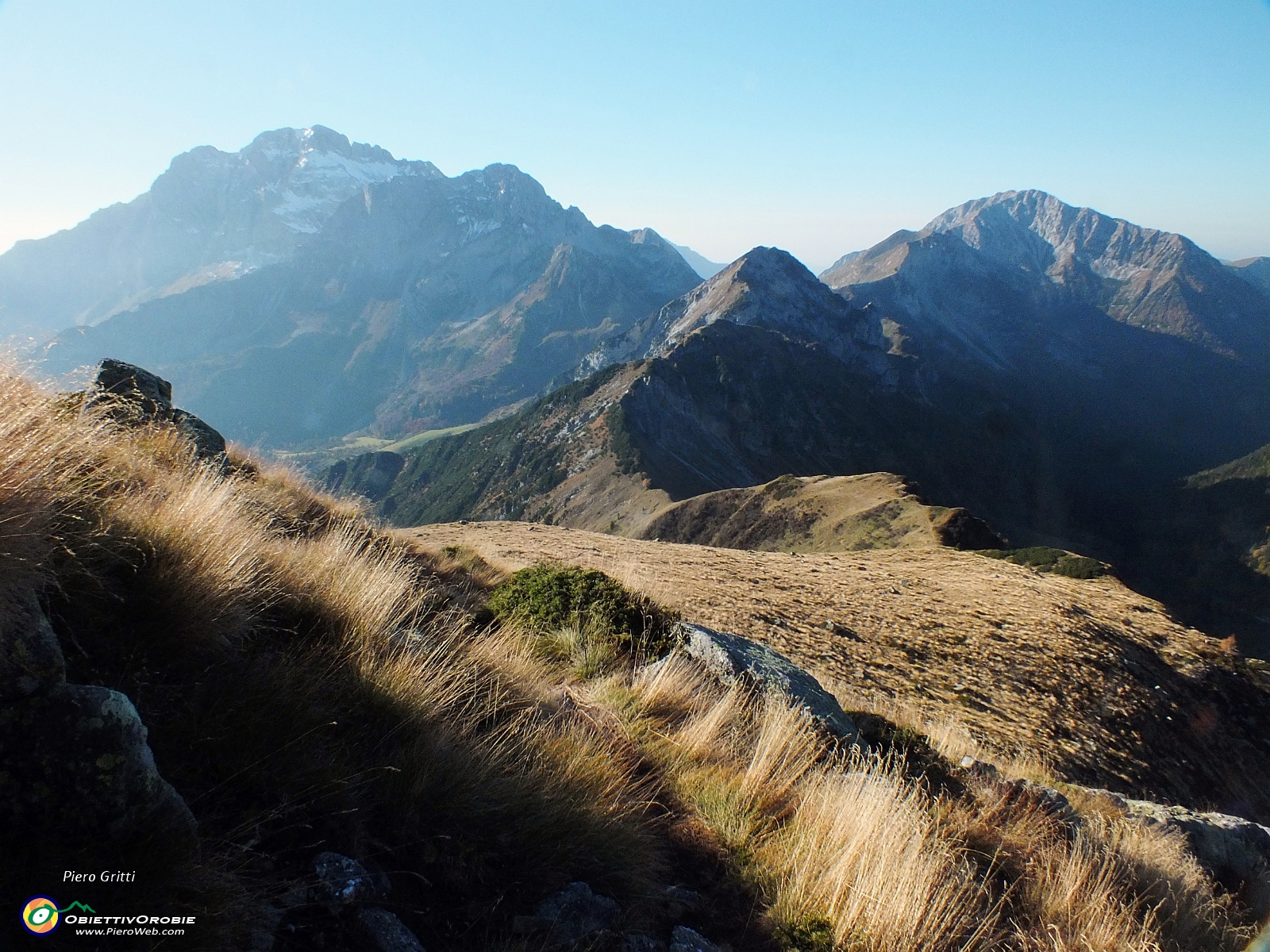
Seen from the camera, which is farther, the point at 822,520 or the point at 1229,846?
the point at 822,520

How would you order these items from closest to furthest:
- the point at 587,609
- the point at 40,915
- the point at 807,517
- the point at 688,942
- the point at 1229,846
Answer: the point at 40,915
the point at 688,942
the point at 1229,846
the point at 587,609
the point at 807,517

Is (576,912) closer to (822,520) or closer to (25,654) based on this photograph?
(25,654)

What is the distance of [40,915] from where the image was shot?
6.75ft

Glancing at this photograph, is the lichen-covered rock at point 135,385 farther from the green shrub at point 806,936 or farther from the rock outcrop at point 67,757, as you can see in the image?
the green shrub at point 806,936

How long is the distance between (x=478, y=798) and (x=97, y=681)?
2.01m

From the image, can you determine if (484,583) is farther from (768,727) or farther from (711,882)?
(711,882)

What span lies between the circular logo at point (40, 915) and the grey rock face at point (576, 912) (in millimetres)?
2018

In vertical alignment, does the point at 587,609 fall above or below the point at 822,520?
above

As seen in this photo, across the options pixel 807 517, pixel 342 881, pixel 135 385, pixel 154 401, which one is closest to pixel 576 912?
A: pixel 342 881

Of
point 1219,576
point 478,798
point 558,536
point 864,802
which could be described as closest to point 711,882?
point 864,802

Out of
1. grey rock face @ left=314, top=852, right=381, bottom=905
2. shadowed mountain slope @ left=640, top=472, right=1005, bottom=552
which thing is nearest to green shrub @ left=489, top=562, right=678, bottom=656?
grey rock face @ left=314, top=852, right=381, bottom=905

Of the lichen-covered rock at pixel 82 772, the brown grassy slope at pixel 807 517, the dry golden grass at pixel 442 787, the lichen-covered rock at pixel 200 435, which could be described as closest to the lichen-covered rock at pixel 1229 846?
the dry golden grass at pixel 442 787

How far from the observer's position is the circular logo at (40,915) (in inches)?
79.9

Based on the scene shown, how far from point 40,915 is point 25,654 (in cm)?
105
